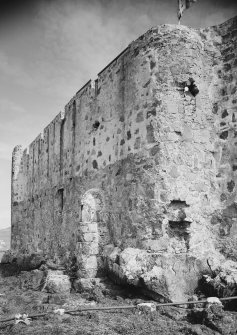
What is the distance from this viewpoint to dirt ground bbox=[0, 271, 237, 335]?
4988mm

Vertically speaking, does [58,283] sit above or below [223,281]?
below

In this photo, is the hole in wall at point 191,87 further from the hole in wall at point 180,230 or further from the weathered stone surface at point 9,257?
the weathered stone surface at point 9,257

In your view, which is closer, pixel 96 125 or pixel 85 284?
pixel 85 284

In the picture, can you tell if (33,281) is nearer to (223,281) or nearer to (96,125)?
(96,125)

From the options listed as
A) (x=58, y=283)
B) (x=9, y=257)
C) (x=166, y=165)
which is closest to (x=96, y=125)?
(x=166, y=165)

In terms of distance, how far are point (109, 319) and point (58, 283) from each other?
7.84ft

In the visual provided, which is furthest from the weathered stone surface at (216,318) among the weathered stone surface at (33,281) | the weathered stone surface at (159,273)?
the weathered stone surface at (33,281)

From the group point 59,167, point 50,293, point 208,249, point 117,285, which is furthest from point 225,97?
point 59,167

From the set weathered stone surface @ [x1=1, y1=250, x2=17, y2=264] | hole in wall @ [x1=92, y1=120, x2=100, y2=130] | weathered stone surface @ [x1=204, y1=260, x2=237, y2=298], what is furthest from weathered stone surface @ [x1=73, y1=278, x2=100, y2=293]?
weathered stone surface @ [x1=1, y1=250, x2=17, y2=264]

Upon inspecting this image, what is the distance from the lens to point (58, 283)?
25.1 ft

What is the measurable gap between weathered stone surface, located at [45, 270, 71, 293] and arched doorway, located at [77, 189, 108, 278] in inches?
14.8

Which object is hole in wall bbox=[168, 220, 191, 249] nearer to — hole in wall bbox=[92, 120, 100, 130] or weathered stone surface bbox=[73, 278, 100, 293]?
weathered stone surface bbox=[73, 278, 100, 293]

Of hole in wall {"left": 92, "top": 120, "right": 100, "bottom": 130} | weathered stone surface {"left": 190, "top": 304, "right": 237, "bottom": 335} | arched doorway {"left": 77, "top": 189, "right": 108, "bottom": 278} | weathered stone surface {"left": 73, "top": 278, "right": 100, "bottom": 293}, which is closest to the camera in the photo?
weathered stone surface {"left": 190, "top": 304, "right": 237, "bottom": 335}

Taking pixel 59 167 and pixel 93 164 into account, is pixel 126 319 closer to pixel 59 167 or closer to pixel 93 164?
pixel 93 164
